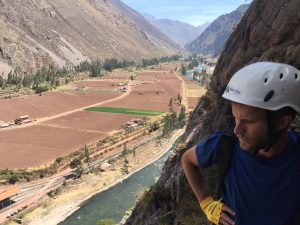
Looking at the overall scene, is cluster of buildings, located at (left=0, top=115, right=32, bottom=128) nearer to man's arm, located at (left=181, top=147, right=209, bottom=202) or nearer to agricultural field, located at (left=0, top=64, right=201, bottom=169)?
agricultural field, located at (left=0, top=64, right=201, bottom=169)

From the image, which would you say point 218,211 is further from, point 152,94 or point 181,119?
point 152,94

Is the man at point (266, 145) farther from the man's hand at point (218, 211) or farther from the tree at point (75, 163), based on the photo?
the tree at point (75, 163)

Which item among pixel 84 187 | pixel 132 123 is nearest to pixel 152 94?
pixel 132 123

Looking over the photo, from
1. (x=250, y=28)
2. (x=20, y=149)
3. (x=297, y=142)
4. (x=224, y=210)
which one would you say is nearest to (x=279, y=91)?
(x=297, y=142)

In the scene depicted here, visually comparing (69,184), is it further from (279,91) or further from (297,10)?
(279,91)

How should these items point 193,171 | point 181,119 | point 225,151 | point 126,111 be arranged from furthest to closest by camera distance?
point 126,111 < point 181,119 < point 193,171 < point 225,151

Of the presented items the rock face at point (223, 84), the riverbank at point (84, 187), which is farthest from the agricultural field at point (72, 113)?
the rock face at point (223, 84)

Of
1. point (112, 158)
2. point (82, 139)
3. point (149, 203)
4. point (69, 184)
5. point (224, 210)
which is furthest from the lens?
point (82, 139)
